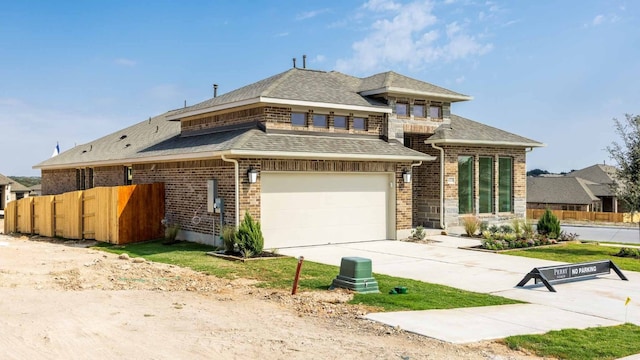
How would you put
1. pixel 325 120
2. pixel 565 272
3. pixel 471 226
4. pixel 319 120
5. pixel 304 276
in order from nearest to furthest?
pixel 565 272 → pixel 304 276 → pixel 319 120 → pixel 325 120 → pixel 471 226

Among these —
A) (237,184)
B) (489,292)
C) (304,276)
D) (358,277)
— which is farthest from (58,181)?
(489,292)

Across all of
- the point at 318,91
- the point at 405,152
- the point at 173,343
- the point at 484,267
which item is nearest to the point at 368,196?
the point at 405,152

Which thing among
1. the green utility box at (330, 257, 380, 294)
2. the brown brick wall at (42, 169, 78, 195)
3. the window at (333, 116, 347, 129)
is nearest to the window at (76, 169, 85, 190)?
the brown brick wall at (42, 169, 78, 195)

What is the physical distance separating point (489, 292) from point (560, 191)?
56180 mm

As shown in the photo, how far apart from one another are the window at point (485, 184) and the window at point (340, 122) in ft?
22.8

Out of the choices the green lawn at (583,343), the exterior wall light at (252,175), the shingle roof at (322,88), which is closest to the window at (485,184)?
the shingle roof at (322,88)

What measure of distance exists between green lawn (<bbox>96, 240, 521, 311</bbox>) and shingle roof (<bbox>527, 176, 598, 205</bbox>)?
5206cm

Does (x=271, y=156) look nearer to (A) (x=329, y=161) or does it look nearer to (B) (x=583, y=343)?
(A) (x=329, y=161)

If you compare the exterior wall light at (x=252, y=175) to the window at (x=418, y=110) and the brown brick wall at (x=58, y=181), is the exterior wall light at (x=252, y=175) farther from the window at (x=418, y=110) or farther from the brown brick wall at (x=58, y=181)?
the brown brick wall at (x=58, y=181)

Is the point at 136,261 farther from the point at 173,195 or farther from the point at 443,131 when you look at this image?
the point at 443,131

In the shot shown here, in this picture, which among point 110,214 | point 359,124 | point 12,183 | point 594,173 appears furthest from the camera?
point 594,173

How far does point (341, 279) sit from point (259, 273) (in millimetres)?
2698

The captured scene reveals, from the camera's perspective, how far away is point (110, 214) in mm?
19906

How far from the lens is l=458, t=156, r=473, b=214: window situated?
2364 centimetres
